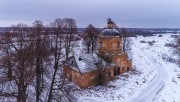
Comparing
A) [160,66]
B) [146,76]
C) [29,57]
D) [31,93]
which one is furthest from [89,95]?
[160,66]

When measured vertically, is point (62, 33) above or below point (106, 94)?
above

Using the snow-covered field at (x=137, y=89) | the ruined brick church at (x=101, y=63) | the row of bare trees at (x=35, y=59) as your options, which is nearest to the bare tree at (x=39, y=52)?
the row of bare trees at (x=35, y=59)

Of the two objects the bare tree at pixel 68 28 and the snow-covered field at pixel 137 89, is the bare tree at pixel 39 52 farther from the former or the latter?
the snow-covered field at pixel 137 89

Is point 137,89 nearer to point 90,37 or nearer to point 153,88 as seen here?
point 153,88

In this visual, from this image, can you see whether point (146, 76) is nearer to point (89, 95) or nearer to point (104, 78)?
point (104, 78)

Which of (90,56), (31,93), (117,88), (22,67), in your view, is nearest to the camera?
(22,67)

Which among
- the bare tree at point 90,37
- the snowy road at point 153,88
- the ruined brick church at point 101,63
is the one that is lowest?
the snowy road at point 153,88

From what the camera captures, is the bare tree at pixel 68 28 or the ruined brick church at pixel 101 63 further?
the bare tree at pixel 68 28

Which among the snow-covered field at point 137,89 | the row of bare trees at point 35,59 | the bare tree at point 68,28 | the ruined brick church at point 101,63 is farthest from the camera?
the bare tree at point 68,28
